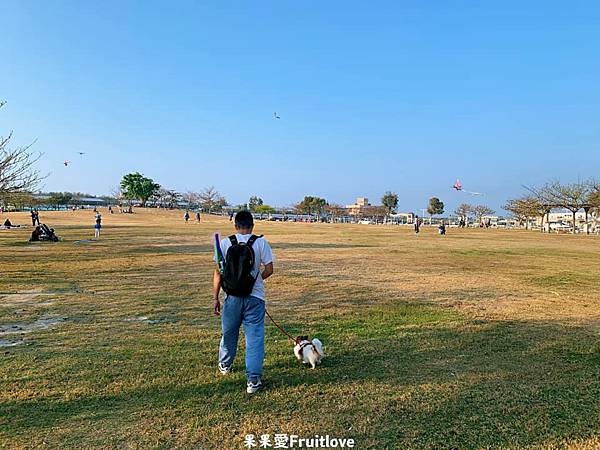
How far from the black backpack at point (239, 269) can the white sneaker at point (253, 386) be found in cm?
82

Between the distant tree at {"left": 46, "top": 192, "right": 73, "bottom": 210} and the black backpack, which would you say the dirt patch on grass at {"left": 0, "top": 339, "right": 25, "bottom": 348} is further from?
the distant tree at {"left": 46, "top": 192, "right": 73, "bottom": 210}

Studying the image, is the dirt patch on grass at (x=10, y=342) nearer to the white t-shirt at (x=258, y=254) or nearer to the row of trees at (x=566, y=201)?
the white t-shirt at (x=258, y=254)

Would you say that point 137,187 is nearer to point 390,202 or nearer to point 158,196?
point 158,196

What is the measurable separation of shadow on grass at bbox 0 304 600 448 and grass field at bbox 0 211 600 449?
0.02 meters

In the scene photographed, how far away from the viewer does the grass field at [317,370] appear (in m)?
3.34

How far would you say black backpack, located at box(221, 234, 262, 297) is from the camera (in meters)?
4.05

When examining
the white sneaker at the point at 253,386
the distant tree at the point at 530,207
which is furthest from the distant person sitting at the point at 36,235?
the distant tree at the point at 530,207

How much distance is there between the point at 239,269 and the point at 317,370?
4.80 ft

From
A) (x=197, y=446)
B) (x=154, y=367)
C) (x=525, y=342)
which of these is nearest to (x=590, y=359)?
(x=525, y=342)

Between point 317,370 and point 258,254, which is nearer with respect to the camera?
point 258,254

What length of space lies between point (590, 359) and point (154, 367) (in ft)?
16.2

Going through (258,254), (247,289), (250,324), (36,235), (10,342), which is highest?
(258,254)

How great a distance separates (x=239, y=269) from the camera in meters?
4.04

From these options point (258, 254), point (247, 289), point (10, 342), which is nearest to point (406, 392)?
point (247, 289)
